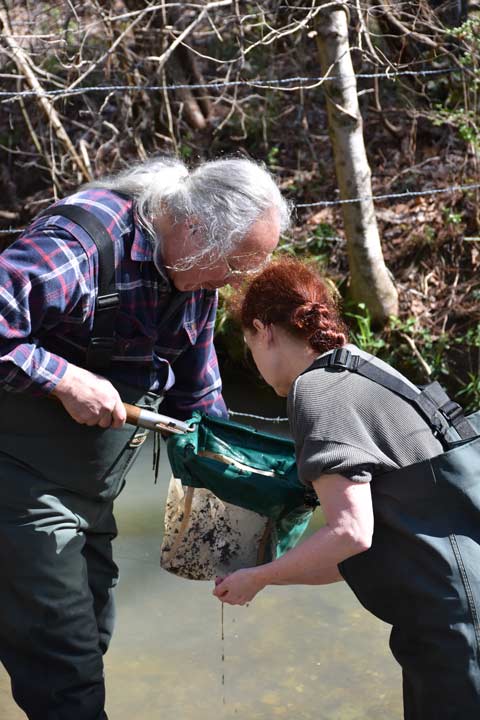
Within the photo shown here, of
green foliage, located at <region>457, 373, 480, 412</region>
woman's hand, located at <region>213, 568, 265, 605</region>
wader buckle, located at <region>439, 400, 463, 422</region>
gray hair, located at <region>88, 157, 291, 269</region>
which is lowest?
green foliage, located at <region>457, 373, 480, 412</region>

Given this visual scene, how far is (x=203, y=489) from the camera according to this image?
2.35 m

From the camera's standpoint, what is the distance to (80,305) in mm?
2188

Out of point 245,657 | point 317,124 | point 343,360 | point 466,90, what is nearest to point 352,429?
point 343,360

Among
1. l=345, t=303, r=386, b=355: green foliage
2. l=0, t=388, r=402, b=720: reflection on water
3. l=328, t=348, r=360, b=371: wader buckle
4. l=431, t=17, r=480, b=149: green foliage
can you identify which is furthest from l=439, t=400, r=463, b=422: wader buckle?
l=431, t=17, r=480, b=149: green foliage

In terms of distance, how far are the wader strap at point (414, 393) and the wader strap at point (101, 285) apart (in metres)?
0.54

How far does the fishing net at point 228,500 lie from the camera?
87.2 inches

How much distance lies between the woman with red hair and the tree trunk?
356 centimetres

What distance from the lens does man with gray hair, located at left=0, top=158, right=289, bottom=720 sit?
2.16 metres

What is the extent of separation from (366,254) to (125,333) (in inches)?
142

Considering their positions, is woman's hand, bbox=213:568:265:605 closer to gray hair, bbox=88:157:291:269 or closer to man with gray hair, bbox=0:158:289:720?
man with gray hair, bbox=0:158:289:720

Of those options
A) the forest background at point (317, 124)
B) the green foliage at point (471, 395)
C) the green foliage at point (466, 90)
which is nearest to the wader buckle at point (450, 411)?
the forest background at point (317, 124)

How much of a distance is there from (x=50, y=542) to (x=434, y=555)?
962 mm

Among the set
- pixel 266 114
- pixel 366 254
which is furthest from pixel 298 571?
pixel 266 114

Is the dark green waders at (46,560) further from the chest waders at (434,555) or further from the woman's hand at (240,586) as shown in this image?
the chest waders at (434,555)
